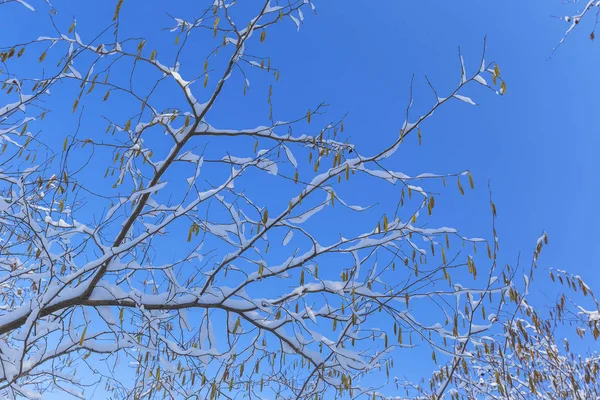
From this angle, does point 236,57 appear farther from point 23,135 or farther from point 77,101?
point 23,135

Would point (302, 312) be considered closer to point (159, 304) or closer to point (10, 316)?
point (159, 304)

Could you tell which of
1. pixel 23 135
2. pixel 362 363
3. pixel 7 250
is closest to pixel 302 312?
pixel 362 363

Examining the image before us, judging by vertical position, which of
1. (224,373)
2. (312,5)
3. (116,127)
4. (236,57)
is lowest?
(224,373)

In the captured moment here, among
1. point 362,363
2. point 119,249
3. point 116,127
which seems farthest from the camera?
point 116,127

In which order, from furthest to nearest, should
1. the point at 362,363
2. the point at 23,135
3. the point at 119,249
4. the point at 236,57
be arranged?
the point at 23,135 → the point at 236,57 → the point at 362,363 → the point at 119,249

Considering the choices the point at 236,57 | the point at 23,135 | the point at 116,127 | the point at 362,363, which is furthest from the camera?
the point at 23,135

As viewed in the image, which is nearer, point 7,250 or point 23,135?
point 23,135

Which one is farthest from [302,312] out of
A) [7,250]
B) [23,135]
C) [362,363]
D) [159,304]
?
[7,250]

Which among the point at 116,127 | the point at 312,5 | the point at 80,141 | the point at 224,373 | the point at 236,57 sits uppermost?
the point at 312,5

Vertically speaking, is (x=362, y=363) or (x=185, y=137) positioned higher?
(x=185, y=137)

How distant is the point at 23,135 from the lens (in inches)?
144

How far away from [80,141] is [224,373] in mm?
1948

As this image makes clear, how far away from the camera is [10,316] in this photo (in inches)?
115

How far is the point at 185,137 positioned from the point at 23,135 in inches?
65.4
